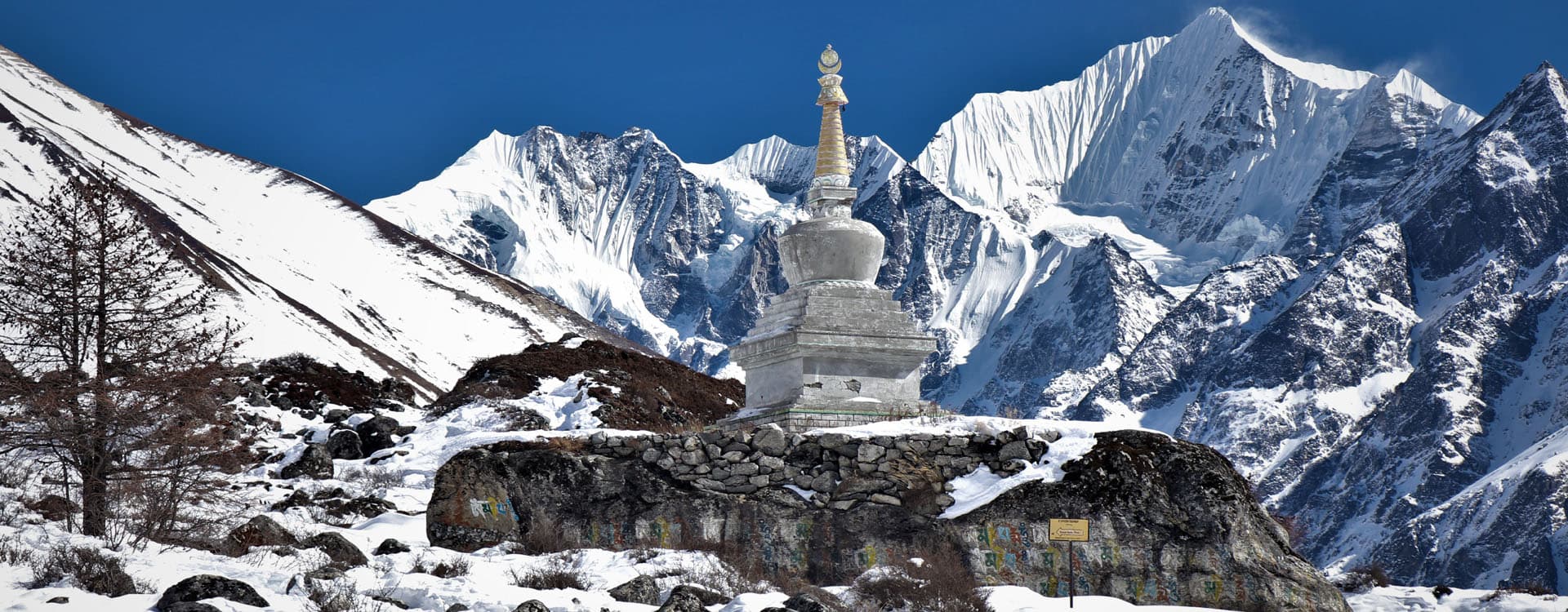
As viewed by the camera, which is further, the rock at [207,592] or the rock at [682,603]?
the rock at [682,603]

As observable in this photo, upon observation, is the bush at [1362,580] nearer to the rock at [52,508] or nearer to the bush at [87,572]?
the bush at [87,572]

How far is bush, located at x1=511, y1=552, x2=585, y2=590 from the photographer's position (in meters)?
18.2

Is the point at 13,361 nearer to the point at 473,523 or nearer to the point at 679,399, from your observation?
the point at 473,523

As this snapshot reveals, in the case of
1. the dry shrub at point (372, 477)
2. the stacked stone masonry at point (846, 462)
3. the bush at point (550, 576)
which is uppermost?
the dry shrub at point (372, 477)

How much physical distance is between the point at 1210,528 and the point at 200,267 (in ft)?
279

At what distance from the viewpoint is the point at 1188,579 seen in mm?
21016

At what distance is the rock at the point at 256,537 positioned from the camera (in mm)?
19406

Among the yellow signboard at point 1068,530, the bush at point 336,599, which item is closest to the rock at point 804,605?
the yellow signboard at point 1068,530

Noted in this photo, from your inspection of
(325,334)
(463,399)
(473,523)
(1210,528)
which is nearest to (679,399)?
(463,399)

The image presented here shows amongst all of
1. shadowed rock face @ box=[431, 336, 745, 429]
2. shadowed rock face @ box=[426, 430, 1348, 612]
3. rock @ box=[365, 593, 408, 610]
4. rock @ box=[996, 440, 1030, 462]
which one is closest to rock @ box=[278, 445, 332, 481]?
shadowed rock face @ box=[431, 336, 745, 429]

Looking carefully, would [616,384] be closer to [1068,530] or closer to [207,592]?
[1068,530]

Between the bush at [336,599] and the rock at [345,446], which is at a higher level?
the rock at [345,446]

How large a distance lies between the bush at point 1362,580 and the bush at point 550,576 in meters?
11.7

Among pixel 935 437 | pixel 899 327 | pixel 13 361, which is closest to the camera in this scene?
pixel 13 361
